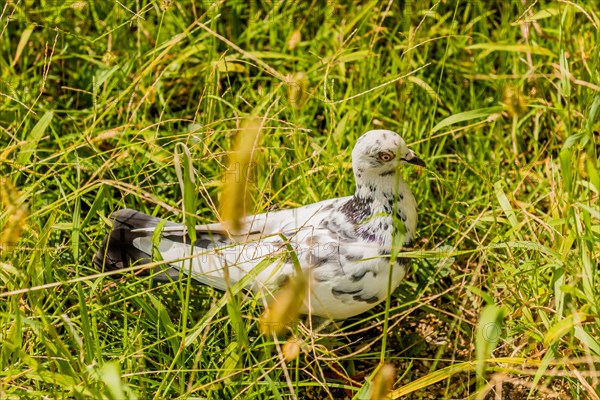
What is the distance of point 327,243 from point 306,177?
1.51 feet

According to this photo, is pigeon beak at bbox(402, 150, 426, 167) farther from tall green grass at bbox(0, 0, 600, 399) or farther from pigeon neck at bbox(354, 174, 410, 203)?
Result: tall green grass at bbox(0, 0, 600, 399)

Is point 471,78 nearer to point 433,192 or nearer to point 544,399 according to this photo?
point 433,192

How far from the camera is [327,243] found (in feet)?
8.86

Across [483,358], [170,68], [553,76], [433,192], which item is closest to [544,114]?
[553,76]

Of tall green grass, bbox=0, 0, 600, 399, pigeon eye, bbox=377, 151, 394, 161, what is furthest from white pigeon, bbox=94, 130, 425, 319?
tall green grass, bbox=0, 0, 600, 399

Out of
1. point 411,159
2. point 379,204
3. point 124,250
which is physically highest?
point 411,159

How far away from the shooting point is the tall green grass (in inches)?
95.7

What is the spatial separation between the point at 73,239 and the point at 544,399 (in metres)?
1.56

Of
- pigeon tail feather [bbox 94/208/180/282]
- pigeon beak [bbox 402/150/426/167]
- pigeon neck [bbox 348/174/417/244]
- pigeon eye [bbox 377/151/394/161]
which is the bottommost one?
pigeon tail feather [bbox 94/208/180/282]

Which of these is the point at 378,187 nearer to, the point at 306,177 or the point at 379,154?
the point at 379,154

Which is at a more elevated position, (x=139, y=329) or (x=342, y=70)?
(x=342, y=70)

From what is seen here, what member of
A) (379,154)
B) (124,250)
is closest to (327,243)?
(379,154)

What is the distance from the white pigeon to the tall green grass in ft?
0.33

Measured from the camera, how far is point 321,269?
8.66 ft
